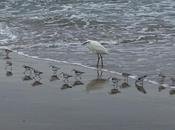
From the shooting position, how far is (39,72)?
1031 cm

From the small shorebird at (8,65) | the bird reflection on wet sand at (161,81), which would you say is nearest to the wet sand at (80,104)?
the bird reflection on wet sand at (161,81)

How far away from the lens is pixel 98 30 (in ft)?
57.8

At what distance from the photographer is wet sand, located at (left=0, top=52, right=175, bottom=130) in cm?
737

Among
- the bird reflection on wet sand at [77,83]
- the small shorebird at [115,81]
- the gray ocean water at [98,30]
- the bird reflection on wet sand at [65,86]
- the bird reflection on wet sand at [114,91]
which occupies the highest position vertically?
the small shorebird at [115,81]

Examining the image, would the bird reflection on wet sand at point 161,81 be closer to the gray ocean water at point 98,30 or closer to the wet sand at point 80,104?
the wet sand at point 80,104

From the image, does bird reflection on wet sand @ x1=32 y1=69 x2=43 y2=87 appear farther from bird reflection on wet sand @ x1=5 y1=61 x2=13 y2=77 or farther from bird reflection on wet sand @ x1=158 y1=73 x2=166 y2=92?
bird reflection on wet sand @ x1=158 y1=73 x2=166 y2=92

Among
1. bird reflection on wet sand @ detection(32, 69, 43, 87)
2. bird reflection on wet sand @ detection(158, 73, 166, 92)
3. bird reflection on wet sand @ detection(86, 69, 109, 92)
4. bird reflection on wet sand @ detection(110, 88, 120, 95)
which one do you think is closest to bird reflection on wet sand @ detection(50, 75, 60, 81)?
bird reflection on wet sand @ detection(32, 69, 43, 87)

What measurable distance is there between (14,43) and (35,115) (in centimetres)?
767

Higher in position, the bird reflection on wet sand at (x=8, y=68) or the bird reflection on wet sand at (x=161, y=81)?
the bird reflection on wet sand at (x=161, y=81)

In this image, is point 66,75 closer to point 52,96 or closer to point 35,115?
point 52,96

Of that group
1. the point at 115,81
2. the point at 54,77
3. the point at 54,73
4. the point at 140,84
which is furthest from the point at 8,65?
the point at 140,84

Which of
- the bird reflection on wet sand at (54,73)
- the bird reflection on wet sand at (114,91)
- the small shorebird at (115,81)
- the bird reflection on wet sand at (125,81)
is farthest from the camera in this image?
the bird reflection on wet sand at (54,73)

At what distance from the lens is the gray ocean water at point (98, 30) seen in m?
12.3

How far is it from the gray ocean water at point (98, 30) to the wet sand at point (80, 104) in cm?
143
